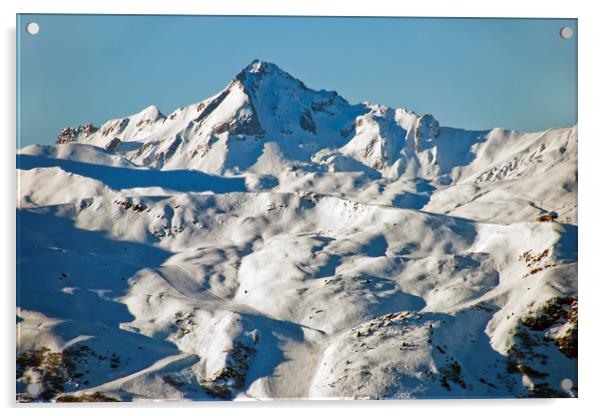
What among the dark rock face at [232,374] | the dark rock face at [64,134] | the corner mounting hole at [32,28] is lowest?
the dark rock face at [232,374]

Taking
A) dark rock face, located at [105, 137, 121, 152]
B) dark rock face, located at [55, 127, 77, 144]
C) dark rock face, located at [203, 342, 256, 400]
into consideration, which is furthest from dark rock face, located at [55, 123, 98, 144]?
dark rock face, located at [105, 137, 121, 152]

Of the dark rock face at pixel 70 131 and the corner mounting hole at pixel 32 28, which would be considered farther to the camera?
the dark rock face at pixel 70 131

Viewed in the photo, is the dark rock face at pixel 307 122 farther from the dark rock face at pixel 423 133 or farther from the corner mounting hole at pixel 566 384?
the corner mounting hole at pixel 566 384

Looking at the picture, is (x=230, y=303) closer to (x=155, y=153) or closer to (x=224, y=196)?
(x=224, y=196)

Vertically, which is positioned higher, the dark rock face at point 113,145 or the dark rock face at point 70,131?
the dark rock face at point 113,145

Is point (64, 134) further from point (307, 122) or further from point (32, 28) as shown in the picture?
point (307, 122)

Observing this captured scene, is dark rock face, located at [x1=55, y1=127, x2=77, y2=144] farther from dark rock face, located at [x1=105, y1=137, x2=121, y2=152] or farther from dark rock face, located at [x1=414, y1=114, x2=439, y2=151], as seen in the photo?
dark rock face, located at [x1=414, y1=114, x2=439, y2=151]

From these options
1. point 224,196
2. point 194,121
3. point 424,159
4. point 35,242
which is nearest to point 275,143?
point 194,121

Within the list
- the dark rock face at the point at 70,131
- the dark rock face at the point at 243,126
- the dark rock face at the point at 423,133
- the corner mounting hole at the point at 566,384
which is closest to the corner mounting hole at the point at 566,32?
the corner mounting hole at the point at 566,384
